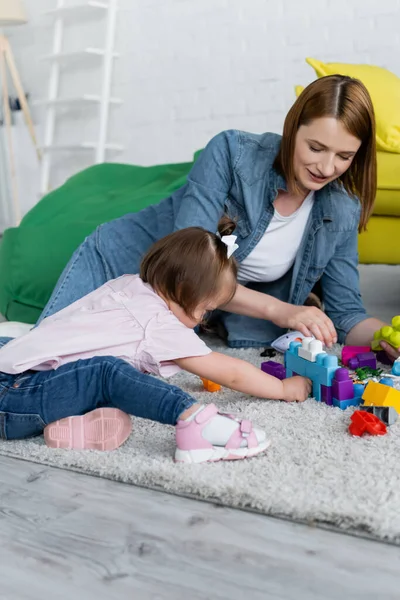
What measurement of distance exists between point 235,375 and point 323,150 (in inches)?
20.9

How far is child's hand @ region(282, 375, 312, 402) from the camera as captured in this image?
1321 millimetres

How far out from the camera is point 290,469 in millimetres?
1025

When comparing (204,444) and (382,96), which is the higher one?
(382,96)

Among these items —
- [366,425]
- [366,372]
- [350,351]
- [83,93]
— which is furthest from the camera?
[83,93]

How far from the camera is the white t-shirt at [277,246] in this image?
5.60 feet

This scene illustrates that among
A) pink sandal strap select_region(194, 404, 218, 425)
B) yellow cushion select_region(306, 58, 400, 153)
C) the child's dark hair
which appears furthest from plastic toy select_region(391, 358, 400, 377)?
yellow cushion select_region(306, 58, 400, 153)

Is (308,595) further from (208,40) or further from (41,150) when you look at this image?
(41,150)

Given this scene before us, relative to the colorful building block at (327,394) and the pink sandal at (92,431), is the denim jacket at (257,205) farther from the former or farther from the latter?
the pink sandal at (92,431)

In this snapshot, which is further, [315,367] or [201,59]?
[201,59]

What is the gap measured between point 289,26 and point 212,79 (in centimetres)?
46

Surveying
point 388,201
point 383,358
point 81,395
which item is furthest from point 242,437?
point 388,201

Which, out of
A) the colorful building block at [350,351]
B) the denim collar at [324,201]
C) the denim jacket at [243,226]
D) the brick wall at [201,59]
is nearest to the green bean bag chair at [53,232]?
the denim jacket at [243,226]

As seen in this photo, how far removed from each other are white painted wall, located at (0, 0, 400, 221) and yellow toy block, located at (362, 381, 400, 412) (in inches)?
88.8

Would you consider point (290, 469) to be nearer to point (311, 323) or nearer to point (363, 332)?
point (311, 323)
